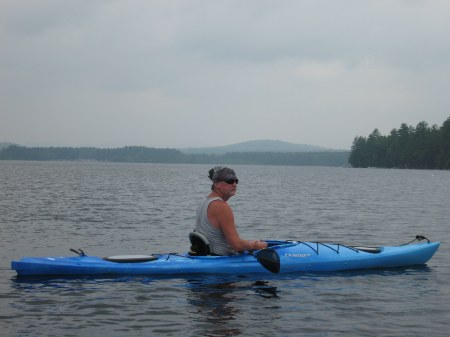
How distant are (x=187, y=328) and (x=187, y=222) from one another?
15.8 meters

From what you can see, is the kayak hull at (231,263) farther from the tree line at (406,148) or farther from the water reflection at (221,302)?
the tree line at (406,148)

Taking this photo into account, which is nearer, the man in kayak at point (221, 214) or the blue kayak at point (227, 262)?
the man in kayak at point (221, 214)

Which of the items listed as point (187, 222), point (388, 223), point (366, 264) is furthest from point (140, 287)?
point (388, 223)

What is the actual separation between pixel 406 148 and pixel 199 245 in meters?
143

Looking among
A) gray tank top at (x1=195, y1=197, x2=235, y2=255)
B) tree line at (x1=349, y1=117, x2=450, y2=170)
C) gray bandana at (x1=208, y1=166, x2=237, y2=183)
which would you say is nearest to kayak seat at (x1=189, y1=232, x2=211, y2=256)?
gray tank top at (x1=195, y1=197, x2=235, y2=255)

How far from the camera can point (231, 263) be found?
12.1 m

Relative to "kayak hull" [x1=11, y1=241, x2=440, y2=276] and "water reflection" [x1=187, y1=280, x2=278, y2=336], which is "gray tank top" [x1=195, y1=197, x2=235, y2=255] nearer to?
"kayak hull" [x1=11, y1=241, x2=440, y2=276]

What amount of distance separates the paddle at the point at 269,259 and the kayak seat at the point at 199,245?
44.4 inches

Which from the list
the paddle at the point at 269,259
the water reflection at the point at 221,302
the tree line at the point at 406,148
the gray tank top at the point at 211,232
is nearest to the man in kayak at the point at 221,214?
the gray tank top at the point at 211,232

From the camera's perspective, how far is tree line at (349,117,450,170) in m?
133

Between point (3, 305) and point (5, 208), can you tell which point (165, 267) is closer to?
point (3, 305)

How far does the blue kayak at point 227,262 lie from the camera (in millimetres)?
11766

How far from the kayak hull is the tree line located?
409 feet

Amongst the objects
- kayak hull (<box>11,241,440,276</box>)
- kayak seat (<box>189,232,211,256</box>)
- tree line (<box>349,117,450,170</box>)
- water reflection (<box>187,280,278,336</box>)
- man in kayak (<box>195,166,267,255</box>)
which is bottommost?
water reflection (<box>187,280,278,336</box>)
